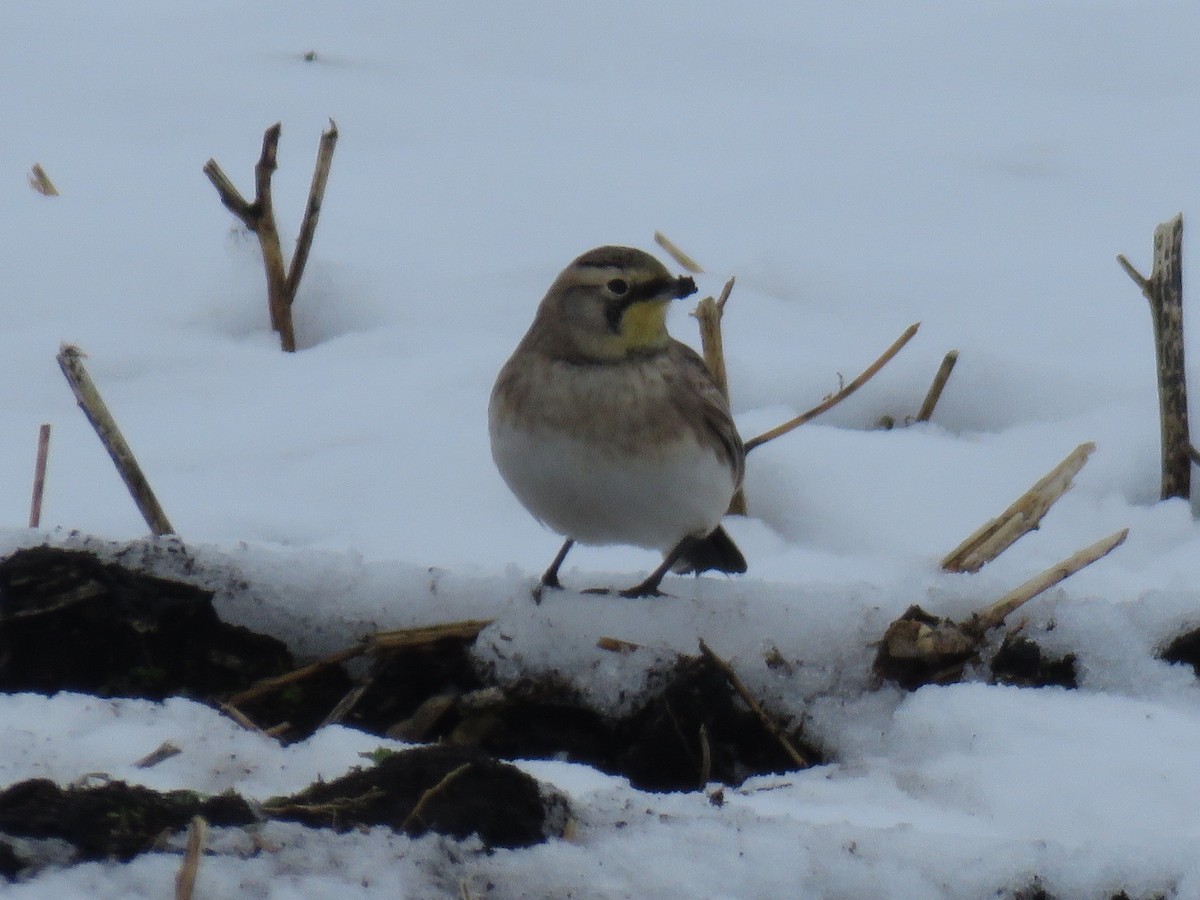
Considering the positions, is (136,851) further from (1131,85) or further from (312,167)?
(1131,85)

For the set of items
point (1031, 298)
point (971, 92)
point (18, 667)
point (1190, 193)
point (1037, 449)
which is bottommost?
point (18, 667)

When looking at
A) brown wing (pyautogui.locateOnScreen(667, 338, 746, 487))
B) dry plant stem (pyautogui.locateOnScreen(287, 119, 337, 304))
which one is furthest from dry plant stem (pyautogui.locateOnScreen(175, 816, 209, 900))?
dry plant stem (pyautogui.locateOnScreen(287, 119, 337, 304))

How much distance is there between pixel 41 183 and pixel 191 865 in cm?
458

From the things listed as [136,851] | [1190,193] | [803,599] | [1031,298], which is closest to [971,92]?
[1190,193]

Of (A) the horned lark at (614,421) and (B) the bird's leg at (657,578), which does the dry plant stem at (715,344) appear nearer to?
(A) the horned lark at (614,421)

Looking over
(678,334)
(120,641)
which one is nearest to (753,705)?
(120,641)

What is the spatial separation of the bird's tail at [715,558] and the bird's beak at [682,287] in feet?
2.31

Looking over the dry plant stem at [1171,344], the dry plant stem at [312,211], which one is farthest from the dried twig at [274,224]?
the dry plant stem at [1171,344]

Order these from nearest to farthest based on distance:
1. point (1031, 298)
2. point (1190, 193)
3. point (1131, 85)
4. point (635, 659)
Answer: point (635, 659)
point (1031, 298)
point (1190, 193)
point (1131, 85)

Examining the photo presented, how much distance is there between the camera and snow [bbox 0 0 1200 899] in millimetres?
2473

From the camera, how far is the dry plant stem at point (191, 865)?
1.92 metres

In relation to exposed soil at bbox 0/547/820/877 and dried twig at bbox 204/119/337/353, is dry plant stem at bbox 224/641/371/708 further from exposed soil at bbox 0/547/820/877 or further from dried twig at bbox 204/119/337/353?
dried twig at bbox 204/119/337/353

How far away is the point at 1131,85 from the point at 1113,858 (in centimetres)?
595

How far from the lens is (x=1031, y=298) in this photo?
226 inches
